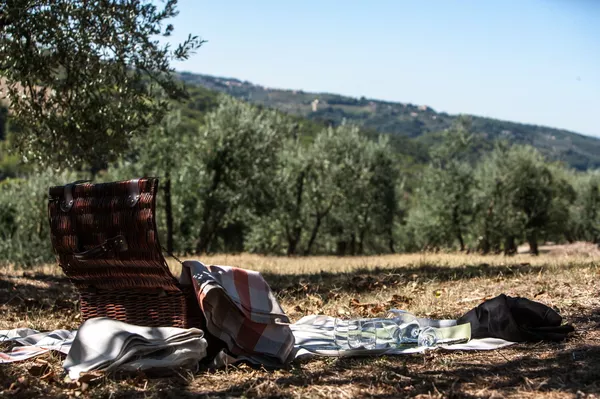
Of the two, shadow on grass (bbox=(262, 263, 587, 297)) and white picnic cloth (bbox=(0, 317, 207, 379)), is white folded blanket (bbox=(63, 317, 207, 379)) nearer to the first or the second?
white picnic cloth (bbox=(0, 317, 207, 379))

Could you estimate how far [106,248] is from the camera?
15.6 ft

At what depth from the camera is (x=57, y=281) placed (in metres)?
9.95

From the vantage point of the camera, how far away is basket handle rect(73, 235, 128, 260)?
15.4 feet

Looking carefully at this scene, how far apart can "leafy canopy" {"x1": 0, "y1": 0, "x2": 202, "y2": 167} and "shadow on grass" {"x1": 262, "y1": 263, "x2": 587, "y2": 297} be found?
4597 millimetres

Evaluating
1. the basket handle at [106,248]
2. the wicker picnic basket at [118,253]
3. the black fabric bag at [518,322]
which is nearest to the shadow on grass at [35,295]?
the wicker picnic basket at [118,253]

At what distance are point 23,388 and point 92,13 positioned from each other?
8.52 m

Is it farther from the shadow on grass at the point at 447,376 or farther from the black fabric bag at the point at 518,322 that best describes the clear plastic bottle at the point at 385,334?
the black fabric bag at the point at 518,322

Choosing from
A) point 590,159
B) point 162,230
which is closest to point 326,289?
point 162,230

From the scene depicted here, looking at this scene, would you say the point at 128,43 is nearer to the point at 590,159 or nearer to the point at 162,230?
the point at 162,230

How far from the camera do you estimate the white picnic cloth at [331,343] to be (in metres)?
4.96

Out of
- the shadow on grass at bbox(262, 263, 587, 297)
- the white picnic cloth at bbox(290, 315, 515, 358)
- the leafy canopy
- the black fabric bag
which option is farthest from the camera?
the leafy canopy

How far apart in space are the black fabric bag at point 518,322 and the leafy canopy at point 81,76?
8.62 m

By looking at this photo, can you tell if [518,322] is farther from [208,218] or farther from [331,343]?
[208,218]

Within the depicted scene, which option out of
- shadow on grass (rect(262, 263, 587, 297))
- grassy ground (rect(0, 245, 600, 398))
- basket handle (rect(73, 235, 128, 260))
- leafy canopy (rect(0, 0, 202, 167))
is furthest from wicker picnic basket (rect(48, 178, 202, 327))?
leafy canopy (rect(0, 0, 202, 167))
